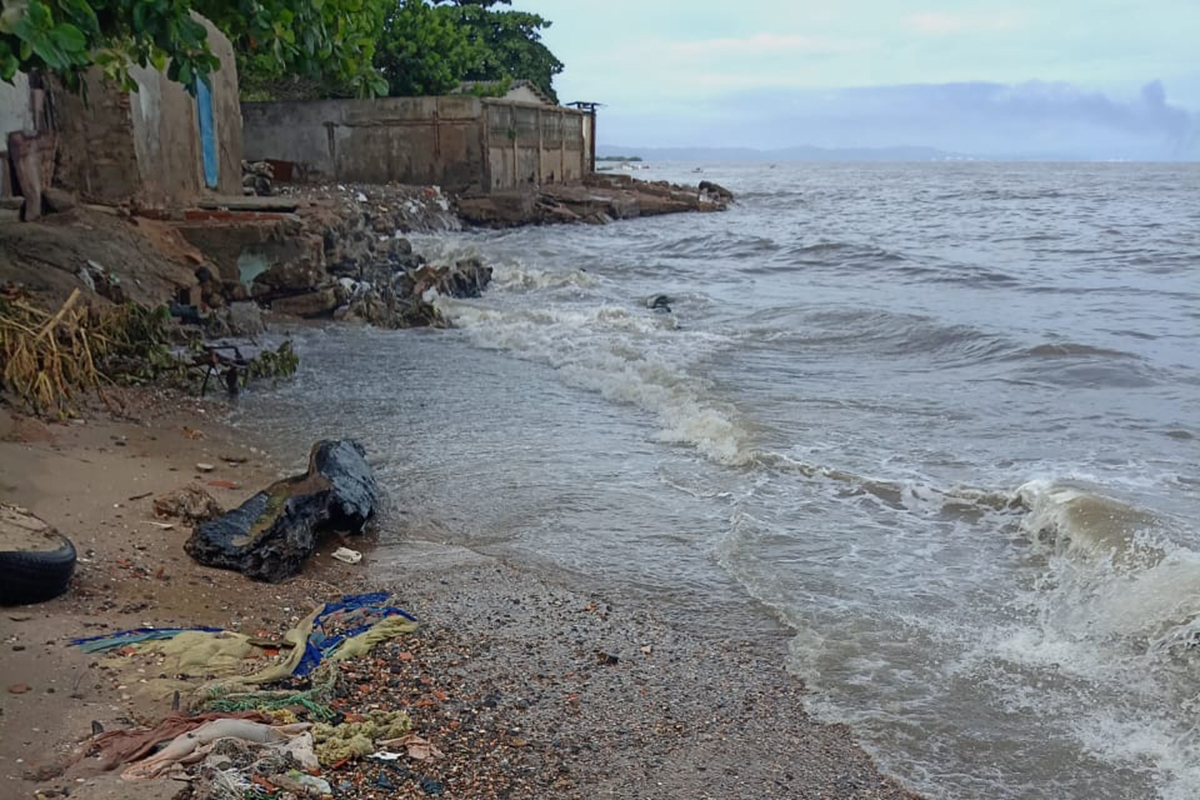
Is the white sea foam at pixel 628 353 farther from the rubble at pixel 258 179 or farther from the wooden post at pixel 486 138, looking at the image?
the wooden post at pixel 486 138

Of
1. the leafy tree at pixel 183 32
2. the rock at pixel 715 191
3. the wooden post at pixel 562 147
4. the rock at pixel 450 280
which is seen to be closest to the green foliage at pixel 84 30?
the leafy tree at pixel 183 32

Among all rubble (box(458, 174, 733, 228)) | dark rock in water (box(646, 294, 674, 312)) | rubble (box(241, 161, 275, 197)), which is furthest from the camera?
rubble (box(458, 174, 733, 228))

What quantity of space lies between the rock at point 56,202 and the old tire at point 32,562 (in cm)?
659

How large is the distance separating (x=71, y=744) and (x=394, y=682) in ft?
3.78

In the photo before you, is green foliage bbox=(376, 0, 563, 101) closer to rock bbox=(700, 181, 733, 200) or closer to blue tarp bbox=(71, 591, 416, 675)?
rock bbox=(700, 181, 733, 200)

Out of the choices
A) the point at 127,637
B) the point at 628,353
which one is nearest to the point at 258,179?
the point at 628,353

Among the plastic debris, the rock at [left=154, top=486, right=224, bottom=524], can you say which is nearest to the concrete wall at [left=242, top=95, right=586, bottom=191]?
the rock at [left=154, top=486, right=224, bottom=524]

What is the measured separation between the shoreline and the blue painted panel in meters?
8.73

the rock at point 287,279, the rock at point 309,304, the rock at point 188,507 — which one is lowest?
the rock at point 188,507

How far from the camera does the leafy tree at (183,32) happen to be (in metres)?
3.81

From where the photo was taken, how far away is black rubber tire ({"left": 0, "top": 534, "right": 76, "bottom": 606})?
404 centimetres

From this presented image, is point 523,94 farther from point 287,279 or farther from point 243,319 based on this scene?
point 243,319

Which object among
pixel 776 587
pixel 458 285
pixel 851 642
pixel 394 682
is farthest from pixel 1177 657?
pixel 458 285

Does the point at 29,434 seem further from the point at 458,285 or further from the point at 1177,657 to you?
the point at 458,285
